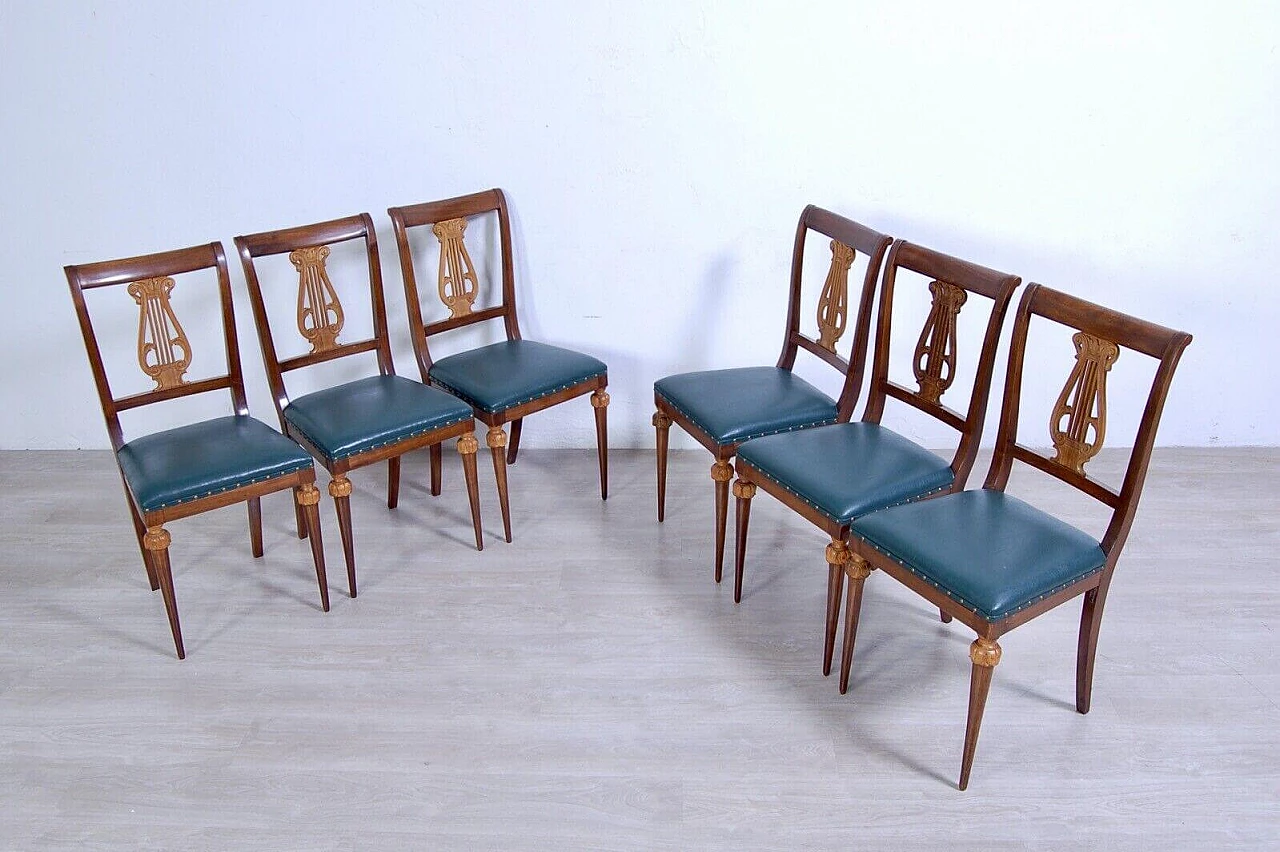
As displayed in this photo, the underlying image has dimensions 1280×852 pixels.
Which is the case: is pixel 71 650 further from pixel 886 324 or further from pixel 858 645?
pixel 886 324

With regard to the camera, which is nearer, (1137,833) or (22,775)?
(1137,833)

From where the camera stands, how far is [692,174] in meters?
3.48

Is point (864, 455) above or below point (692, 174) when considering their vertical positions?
Answer: below

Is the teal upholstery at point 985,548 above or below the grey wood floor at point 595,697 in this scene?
above

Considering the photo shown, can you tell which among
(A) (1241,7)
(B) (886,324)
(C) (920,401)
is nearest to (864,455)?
(C) (920,401)

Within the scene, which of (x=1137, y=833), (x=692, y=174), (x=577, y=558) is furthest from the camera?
(x=692, y=174)

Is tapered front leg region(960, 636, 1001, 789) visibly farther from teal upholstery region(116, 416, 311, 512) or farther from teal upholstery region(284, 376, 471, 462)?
teal upholstery region(116, 416, 311, 512)

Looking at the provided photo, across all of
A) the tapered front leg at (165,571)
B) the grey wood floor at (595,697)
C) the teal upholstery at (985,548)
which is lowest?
the grey wood floor at (595,697)

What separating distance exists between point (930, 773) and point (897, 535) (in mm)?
521

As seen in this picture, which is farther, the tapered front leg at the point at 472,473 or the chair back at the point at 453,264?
the chair back at the point at 453,264

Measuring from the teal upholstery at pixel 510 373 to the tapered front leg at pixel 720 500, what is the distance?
0.58 metres

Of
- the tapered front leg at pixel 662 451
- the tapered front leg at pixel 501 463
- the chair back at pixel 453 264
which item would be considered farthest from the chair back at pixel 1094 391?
the chair back at pixel 453 264

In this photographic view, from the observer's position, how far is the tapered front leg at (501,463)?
311 cm

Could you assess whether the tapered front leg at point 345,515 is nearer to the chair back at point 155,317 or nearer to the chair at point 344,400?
the chair at point 344,400
